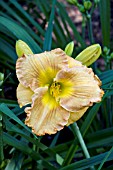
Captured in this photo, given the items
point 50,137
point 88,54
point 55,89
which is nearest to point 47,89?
point 55,89

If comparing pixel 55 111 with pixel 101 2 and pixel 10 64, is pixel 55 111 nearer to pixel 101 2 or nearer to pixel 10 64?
pixel 101 2

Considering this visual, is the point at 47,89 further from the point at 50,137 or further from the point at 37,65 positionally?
the point at 50,137

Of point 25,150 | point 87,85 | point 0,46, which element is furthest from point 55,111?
point 0,46

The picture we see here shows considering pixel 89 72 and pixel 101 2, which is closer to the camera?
pixel 89 72

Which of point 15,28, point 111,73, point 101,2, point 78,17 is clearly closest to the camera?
point 111,73

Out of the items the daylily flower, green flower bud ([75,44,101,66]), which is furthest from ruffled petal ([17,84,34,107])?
green flower bud ([75,44,101,66])

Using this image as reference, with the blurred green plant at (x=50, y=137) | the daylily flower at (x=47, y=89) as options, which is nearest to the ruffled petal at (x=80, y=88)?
the daylily flower at (x=47, y=89)
